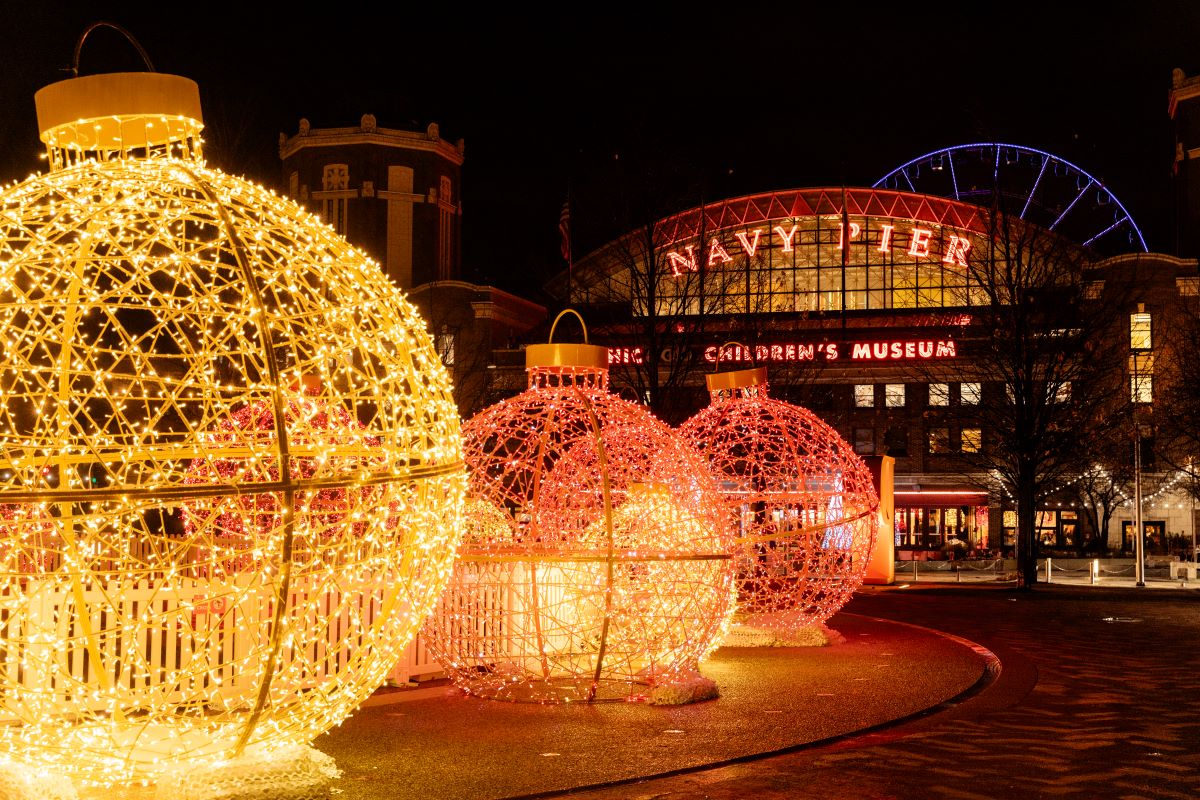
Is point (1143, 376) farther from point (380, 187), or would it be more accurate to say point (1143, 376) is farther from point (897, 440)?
point (380, 187)

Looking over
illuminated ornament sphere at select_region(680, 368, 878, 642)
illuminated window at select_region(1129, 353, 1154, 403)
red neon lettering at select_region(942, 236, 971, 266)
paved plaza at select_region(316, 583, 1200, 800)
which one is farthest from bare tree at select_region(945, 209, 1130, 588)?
red neon lettering at select_region(942, 236, 971, 266)

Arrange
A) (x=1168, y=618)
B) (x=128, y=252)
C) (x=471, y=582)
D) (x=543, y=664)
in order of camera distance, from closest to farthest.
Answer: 1. (x=128, y=252)
2. (x=543, y=664)
3. (x=471, y=582)
4. (x=1168, y=618)

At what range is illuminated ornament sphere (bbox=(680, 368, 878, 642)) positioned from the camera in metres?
15.0

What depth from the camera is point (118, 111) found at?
22.4ft

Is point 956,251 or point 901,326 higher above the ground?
point 956,251

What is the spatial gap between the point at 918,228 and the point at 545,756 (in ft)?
143

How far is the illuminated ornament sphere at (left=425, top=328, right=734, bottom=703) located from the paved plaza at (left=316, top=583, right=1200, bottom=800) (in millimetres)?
572

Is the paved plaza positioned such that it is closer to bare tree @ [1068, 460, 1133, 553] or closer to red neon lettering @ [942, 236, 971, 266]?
bare tree @ [1068, 460, 1133, 553]

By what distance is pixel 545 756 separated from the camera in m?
8.45

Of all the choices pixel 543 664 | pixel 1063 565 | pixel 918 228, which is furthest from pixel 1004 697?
pixel 918 228

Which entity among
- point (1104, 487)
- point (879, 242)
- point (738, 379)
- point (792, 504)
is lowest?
point (792, 504)

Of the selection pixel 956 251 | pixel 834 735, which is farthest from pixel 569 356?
pixel 956 251

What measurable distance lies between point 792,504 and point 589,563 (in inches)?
216

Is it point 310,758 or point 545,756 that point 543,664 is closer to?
point 545,756
